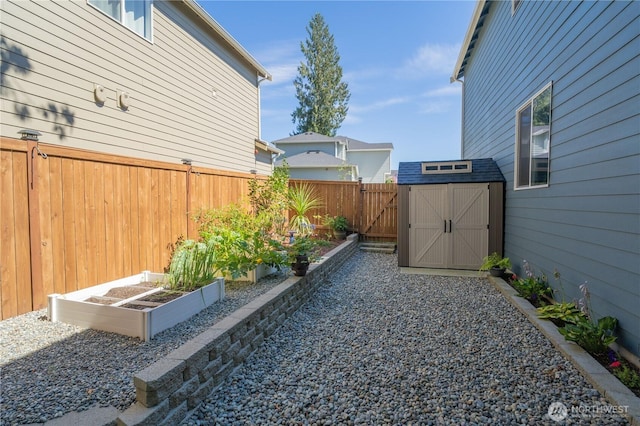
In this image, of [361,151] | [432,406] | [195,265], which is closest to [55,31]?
[195,265]

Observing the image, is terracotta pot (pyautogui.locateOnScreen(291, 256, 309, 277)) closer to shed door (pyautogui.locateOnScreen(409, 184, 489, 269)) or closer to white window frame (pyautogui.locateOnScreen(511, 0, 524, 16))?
shed door (pyautogui.locateOnScreen(409, 184, 489, 269))

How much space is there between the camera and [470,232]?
633 cm

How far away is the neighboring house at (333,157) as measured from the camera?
16844 mm

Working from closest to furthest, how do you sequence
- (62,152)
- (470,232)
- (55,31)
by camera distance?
(62,152)
(55,31)
(470,232)

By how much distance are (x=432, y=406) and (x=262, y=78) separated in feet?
30.4

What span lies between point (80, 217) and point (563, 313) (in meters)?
→ 5.22

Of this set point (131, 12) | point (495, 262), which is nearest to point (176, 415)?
point (495, 262)

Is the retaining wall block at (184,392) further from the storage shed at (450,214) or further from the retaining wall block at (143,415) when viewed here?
the storage shed at (450,214)

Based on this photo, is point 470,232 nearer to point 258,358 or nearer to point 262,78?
point 258,358

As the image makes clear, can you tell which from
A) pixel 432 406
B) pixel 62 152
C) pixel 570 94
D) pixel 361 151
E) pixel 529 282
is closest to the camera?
pixel 432 406

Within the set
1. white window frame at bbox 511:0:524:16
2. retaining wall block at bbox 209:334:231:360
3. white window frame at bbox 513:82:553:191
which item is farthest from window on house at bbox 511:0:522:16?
retaining wall block at bbox 209:334:231:360

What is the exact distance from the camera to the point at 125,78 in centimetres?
484

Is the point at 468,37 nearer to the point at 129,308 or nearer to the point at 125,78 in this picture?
the point at 125,78

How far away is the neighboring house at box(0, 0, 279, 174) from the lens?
11.6 feet
